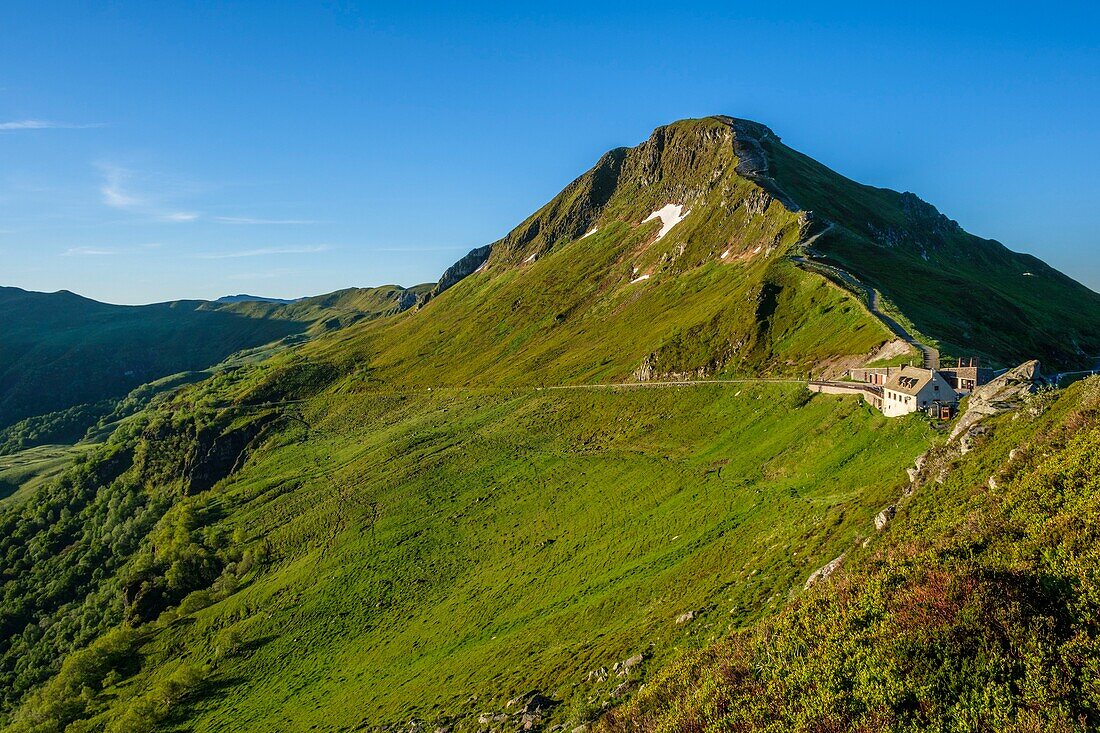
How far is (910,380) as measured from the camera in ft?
176

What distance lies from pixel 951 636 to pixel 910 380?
43.3 m

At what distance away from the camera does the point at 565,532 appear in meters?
65.2

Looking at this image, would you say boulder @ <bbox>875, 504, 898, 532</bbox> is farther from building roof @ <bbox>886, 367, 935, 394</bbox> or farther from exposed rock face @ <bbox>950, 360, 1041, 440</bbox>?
building roof @ <bbox>886, 367, 935, 394</bbox>

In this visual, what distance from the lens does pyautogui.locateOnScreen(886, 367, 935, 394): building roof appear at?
52.2 meters

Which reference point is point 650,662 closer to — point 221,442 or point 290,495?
point 290,495

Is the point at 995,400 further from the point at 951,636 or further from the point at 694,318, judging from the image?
the point at 694,318

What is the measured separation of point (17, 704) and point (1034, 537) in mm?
135376

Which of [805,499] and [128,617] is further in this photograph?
[128,617]

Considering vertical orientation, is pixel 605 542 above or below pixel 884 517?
below

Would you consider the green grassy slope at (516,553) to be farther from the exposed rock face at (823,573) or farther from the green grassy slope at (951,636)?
the green grassy slope at (951,636)

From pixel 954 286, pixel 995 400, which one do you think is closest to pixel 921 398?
pixel 995 400

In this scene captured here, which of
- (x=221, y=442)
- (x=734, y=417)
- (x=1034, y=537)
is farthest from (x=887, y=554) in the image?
(x=221, y=442)

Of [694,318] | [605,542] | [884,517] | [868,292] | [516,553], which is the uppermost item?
[868,292]

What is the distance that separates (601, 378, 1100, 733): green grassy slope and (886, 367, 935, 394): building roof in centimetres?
2780
